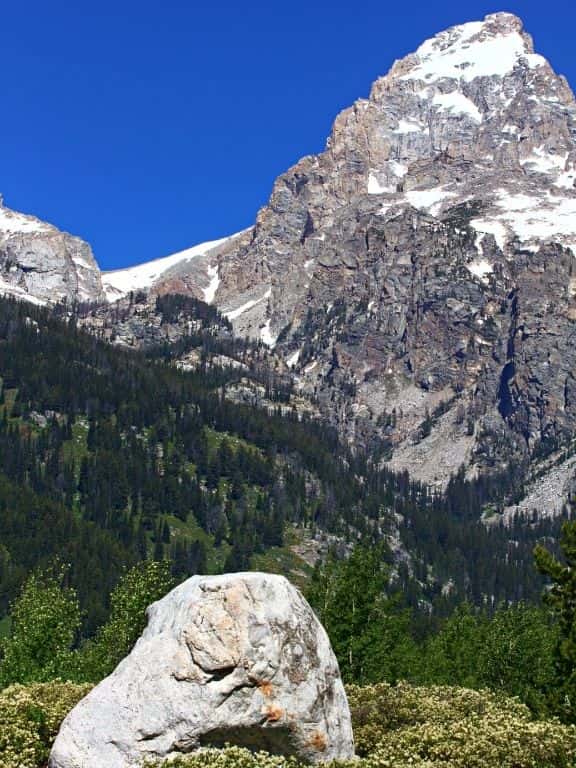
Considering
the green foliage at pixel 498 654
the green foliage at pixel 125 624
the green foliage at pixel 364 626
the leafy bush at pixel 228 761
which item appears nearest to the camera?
the leafy bush at pixel 228 761

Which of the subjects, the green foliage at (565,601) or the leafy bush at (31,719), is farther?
the green foliage at (565,601)

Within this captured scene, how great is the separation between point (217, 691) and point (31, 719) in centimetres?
857

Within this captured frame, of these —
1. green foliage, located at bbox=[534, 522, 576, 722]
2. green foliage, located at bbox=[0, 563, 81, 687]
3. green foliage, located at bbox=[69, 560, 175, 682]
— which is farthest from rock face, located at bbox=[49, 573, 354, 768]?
green foliage, located at bbox=[69, 560, 175, 682]

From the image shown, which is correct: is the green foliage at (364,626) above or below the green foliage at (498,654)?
above

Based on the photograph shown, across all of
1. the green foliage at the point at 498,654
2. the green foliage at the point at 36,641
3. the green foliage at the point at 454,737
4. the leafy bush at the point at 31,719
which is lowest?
the green foliage at the point at 498,654

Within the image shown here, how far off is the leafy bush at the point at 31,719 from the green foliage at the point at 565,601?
974 inches

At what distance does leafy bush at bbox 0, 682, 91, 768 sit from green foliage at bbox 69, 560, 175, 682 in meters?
27.7

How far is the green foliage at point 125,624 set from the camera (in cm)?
7012

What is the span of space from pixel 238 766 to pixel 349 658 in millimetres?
53116

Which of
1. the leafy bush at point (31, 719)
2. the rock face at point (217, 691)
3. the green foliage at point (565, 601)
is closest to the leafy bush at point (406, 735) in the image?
the leafy bush at point (31, 719)

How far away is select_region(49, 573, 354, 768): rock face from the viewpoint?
31.7 meters

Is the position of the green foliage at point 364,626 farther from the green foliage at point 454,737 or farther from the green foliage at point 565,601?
the green foliage at point 454,737

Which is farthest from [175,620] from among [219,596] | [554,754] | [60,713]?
[554,754]

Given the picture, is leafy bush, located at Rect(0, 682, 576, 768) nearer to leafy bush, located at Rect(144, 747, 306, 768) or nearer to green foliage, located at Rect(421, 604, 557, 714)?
leafy bush, located at Rect(144, 747, 306, 768)
